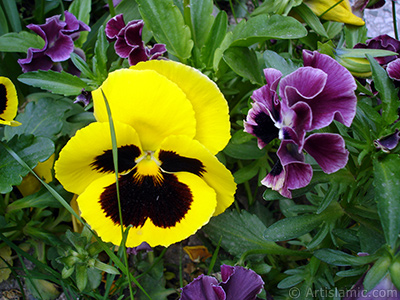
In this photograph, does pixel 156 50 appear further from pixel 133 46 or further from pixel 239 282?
pixel 239 282

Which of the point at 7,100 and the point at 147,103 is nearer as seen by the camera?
the point at 147,103

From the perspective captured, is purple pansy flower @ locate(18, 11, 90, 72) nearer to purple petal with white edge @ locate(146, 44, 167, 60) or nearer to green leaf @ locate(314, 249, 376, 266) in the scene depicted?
purple petal with white edge @ locate(146, 44, 167, 60)

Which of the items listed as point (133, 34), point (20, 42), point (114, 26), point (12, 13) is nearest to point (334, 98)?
point (133, 34)

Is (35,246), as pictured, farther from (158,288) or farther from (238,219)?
(238,219)

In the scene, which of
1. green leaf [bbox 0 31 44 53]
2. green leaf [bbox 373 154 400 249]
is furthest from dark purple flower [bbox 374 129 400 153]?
green leaf [bbox 0 31 44 53]

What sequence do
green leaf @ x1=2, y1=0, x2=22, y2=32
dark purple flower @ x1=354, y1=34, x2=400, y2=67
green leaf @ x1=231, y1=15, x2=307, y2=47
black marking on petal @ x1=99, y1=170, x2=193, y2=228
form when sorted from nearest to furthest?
1. black marking on petal @ x1=99, y1=170, x2=193, y2=228
2. green leaf @ x1=231, y1=15, x2=307, y2=47
3. dark purple flower @ x1=354, y1=34, x2=400, y2=67
4. green leaf @ x1=2, y1=0, x2=22, y2=32
